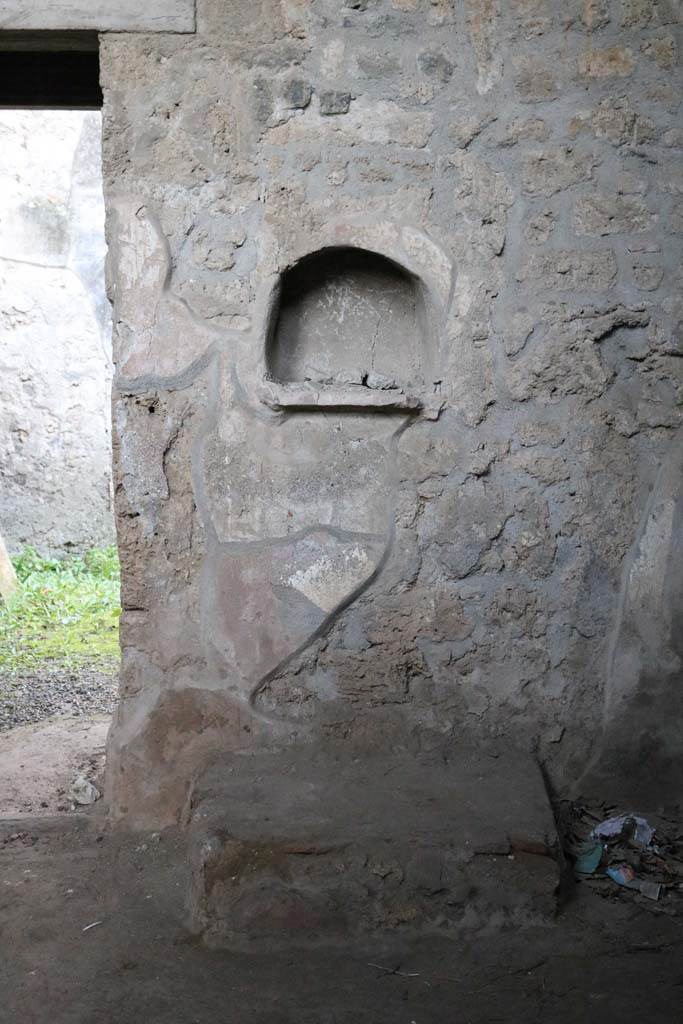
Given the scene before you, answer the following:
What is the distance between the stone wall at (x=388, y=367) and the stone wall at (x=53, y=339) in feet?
13.5

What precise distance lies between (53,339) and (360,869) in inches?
198

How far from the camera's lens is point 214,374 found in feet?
8.52

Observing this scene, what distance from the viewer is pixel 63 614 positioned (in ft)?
17.8

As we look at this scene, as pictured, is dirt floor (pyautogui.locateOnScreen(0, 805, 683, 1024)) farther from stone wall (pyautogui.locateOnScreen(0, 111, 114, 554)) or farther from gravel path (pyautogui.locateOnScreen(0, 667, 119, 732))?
stone wall (pyautogui.locateOnScreen(0, 111, 114, 554))

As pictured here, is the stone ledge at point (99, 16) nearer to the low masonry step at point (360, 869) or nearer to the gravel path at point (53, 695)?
the low masonry step at point (360, 869)

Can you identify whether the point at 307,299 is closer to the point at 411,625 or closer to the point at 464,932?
the point at 411,625

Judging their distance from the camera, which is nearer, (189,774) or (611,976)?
(611,976)

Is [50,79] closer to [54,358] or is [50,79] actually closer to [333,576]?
[333,576]

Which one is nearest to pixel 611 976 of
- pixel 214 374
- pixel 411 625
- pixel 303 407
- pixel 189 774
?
pixel 411 625

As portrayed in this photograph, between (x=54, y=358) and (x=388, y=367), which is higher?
(x=54, y=358)

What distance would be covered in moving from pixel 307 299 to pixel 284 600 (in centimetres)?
80

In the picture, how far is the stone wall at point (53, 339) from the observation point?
6.43 m

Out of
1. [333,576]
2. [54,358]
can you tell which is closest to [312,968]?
[333,576]

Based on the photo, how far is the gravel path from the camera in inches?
153
